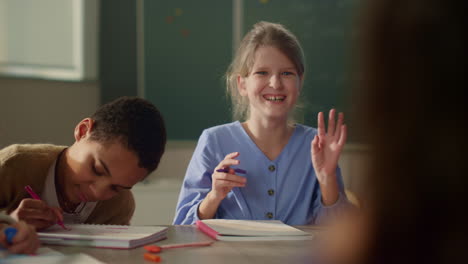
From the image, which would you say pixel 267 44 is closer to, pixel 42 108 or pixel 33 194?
pixel 33 194

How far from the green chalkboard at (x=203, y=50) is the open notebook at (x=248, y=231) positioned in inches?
79.5

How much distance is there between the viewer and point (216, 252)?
40.8 inches

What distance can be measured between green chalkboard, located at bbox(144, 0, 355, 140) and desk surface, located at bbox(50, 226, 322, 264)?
2.20m

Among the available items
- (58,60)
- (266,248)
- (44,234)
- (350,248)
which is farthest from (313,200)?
(58,60)

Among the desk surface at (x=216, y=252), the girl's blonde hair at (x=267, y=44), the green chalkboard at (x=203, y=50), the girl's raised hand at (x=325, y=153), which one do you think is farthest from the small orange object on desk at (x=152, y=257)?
the green chalkboard at (x=203, y=50)

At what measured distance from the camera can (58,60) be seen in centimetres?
322

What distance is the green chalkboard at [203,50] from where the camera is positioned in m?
3.35

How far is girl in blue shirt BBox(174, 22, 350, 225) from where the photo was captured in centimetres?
159

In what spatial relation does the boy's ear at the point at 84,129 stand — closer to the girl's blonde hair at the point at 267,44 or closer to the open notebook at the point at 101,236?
the open notebook at the point at 101,236

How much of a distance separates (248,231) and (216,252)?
20 cm

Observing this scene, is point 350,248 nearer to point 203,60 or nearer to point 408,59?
point 408,59

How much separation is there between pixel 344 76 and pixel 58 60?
316 cm

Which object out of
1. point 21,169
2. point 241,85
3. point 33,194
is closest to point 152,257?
point 33,194

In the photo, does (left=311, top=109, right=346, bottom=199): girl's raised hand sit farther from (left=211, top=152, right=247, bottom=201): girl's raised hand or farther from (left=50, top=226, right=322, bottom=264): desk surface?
(left=50, top=226, right=322, bottom=264): desk surface
